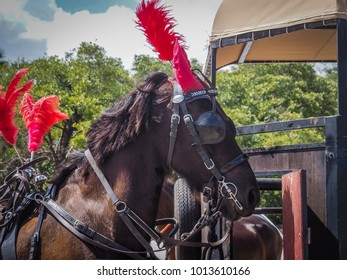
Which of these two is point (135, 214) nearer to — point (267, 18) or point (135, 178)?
point (135, 178)

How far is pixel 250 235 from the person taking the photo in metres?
5.22

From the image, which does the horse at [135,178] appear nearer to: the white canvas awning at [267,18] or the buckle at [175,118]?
the buckle at [175,118]

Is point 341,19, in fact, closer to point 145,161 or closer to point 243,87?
point 145,161

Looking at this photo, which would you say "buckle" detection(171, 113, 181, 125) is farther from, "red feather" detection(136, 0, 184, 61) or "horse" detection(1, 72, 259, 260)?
"red feather" detection(136, 0, 184, 61)

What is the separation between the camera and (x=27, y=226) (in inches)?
103

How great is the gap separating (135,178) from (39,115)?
36.6 inches

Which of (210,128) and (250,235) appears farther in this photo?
(250,235)

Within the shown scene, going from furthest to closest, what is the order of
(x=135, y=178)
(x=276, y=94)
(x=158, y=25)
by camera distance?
1. (x=276, y=94)
2. (x=158, y=25)
3. (x=135, y=178)

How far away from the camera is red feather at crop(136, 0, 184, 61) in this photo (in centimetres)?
277

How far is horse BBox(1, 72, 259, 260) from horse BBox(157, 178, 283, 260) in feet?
6.97

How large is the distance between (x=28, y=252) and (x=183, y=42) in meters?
1.53

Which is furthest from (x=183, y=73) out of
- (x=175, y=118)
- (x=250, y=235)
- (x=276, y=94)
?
(x=276, y=94)

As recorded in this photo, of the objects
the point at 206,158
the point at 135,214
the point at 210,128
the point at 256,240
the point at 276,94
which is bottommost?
the point at 256,240

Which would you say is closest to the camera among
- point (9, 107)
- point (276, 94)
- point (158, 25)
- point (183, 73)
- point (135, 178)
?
point (135, 178)
